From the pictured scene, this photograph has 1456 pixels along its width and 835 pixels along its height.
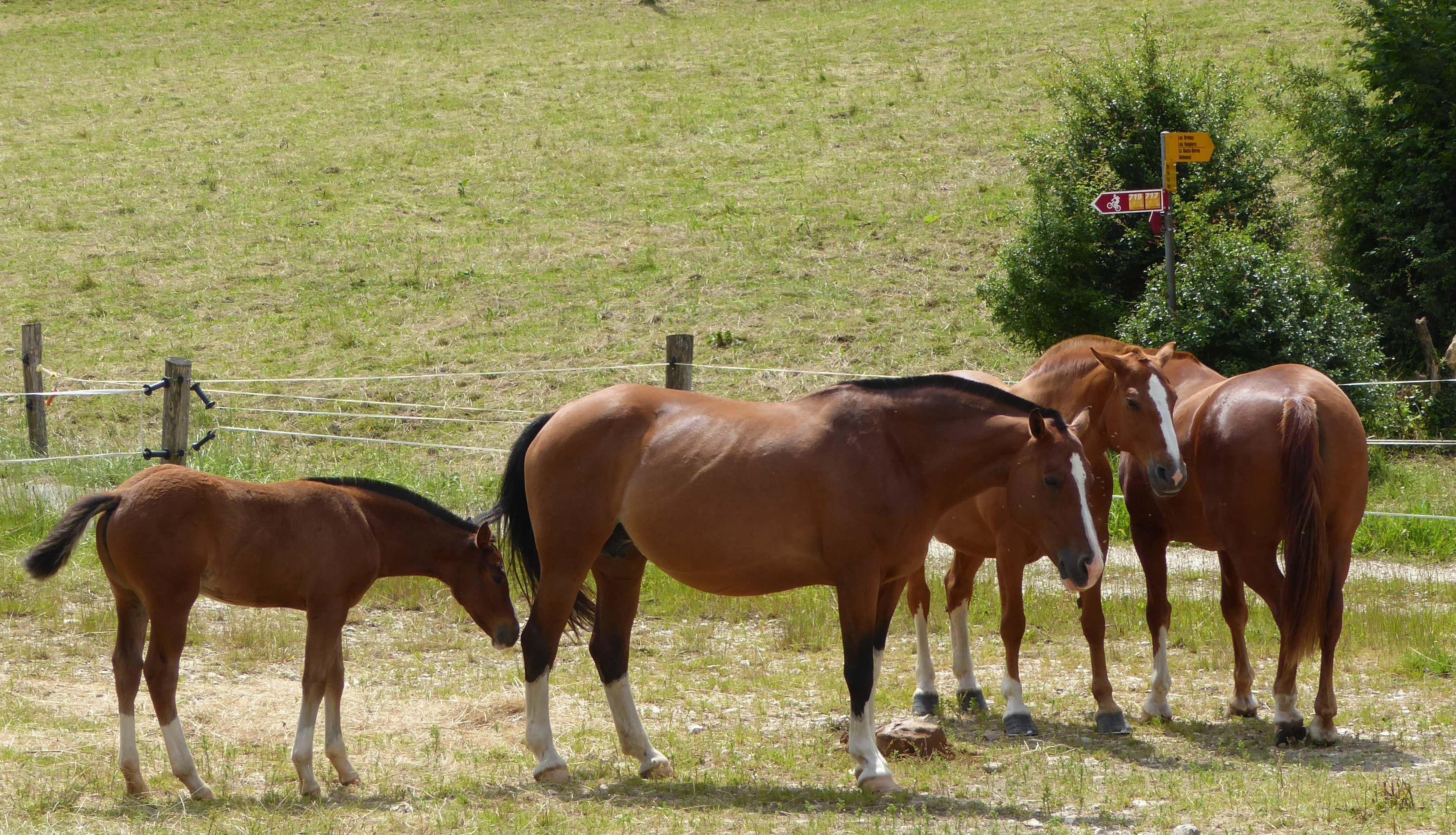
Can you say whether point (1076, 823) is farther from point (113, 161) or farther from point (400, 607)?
point (113, 161)

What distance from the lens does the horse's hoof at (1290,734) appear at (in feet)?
20.8

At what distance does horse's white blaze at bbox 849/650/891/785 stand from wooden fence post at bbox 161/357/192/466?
7141 millimetres

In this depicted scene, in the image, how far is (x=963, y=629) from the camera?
7.41 metres

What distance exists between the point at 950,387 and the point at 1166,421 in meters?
1.34

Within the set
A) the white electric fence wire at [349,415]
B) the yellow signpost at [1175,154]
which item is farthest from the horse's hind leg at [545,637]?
the white electric fence wire at [349,415]

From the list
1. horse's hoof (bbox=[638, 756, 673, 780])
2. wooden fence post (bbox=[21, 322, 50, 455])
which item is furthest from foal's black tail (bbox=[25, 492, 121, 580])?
wooden fence post (bbox=[21, 322, 50, 455])

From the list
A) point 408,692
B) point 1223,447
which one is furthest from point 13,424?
point 1223,447

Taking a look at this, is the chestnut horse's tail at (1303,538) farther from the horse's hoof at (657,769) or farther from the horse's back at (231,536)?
the horse's back at (231,536)

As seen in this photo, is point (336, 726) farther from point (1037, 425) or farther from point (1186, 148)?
point (1186, 148)

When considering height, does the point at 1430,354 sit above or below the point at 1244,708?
above

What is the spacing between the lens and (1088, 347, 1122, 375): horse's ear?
645 centimetres

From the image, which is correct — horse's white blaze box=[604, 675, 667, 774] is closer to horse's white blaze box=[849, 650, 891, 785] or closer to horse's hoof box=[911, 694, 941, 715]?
horse's white blaze box=[849, 650, 891, 785]

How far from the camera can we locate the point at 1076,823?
5055 millimetres

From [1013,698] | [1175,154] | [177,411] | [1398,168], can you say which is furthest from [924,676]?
[1398,168]
